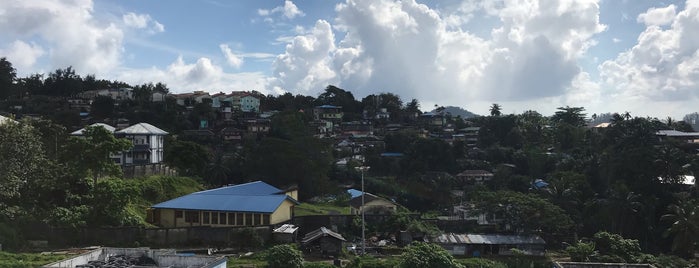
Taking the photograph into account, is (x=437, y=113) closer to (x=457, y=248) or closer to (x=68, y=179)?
(x=457, y=248)

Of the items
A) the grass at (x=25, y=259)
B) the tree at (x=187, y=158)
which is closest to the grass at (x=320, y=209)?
the tree at (x=187, y=158)

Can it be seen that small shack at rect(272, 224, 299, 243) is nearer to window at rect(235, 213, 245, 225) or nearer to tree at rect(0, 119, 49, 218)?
window at rect(235, 213, 245, 225)

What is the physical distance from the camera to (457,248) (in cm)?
3338

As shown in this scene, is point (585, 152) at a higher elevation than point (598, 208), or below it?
higher

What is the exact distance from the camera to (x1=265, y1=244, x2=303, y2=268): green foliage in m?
23.4

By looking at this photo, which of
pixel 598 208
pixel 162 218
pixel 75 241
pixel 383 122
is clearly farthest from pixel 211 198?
pixel 383 122

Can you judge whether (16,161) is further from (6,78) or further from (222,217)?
(6,78)

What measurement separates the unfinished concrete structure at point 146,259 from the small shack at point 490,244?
19.3 metres

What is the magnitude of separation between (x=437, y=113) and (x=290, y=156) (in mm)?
55706

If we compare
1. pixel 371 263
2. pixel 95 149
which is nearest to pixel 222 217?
pixel 95 149

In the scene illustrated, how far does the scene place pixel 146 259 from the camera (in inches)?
677

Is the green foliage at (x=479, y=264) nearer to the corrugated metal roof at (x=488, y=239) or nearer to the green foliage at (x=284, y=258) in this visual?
the corrugated metal roof at (x=488, y=239)

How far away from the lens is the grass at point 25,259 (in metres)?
20.5

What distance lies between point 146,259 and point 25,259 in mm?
9197
